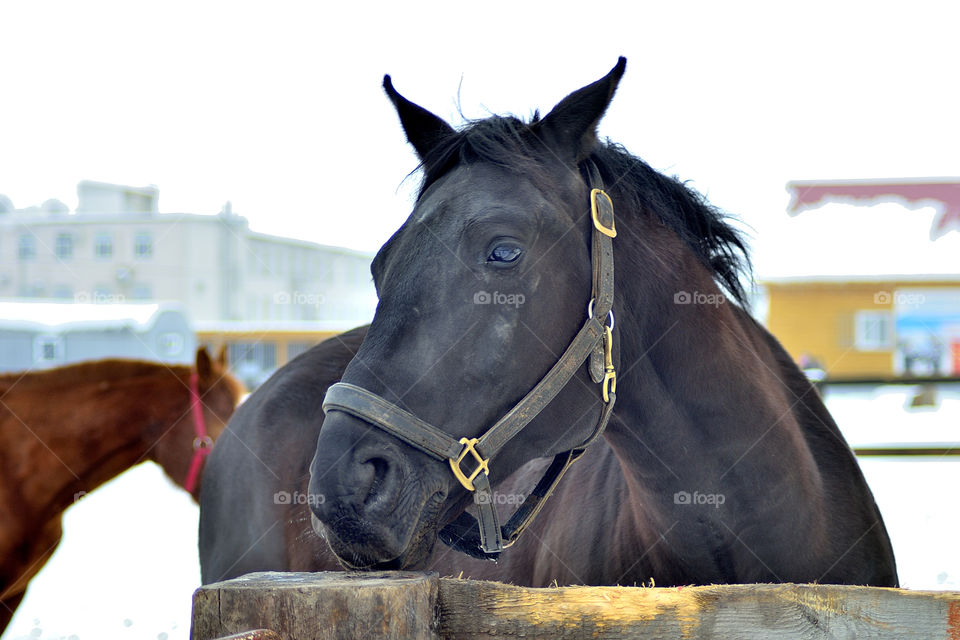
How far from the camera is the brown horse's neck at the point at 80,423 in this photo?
423 centimetres

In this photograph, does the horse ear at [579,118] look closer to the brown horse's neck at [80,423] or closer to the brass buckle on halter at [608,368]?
the brass buckle on halter at [608,368]

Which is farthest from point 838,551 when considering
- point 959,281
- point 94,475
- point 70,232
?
point 70,232

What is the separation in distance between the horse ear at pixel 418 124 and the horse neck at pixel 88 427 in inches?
123

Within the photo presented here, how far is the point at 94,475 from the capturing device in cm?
439

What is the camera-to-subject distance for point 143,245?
136 feet

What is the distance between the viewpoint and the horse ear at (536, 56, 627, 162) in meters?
1.89

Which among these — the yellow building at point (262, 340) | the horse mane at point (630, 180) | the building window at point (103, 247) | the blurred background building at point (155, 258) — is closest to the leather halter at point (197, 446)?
the horse mane at point (630, 180)

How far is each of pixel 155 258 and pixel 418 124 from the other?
141 feet

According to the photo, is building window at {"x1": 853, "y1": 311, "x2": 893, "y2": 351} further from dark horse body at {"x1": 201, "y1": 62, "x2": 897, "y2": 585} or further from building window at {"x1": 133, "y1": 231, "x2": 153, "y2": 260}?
building window at {"x1": 133, "y1": 231, "x2": 153, "y2": 260}

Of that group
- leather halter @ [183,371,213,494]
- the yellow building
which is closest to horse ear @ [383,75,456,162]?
leather halter @ [183,371,213,494]

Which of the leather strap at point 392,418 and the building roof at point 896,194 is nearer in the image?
the leather strap at point 392,418

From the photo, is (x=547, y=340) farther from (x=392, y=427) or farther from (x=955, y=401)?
(x=955, y=401)

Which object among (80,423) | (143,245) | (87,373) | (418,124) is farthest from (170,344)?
(143,245)

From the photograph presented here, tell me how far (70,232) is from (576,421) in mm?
47155
